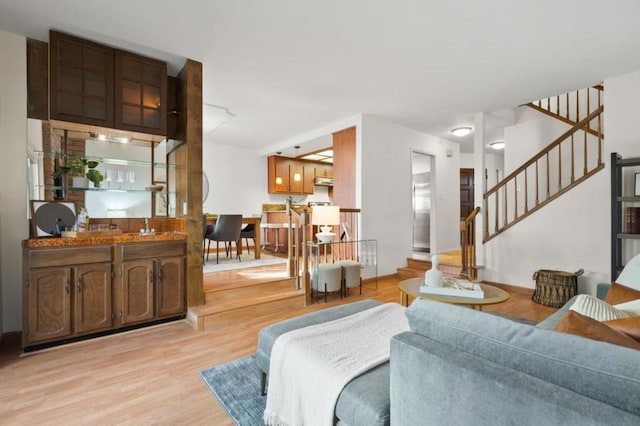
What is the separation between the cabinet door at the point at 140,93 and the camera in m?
2.89

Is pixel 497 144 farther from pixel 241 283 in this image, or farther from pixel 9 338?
pixel 9 338

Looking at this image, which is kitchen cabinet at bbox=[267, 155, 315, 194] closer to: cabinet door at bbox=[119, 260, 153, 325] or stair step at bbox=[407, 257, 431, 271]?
stair step at bbox=[407, 257, 431, 271]

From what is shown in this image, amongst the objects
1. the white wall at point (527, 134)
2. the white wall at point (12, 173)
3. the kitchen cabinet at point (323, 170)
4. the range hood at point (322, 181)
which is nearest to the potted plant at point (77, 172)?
the white wall at point (12, 173)

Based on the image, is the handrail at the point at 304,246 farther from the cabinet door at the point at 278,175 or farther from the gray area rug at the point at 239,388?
the cabinet door at the point at 278,175

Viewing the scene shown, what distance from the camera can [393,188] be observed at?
17.1 feet

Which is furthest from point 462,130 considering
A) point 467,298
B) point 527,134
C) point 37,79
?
point 37,79

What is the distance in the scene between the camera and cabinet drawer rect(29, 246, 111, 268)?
2.42 metres

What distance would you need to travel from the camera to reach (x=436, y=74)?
341cm

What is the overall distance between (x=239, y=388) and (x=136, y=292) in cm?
162

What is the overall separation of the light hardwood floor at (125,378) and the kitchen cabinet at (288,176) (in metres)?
4.82

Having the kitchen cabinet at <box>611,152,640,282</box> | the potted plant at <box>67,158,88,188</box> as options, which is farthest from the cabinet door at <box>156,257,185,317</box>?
the kitchen cabinet at <box>611,152,640,282</box>

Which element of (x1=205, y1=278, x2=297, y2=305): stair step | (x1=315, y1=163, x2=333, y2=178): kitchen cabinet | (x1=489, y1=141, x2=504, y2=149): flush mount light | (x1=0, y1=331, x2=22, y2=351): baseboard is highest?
(x1=489, y1=141, x2=504, y2=149): flush mount light

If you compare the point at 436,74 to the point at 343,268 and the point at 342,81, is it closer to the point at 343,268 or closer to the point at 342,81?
the point at 342,81

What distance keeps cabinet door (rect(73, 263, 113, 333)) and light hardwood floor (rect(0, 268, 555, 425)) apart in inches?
6.7
